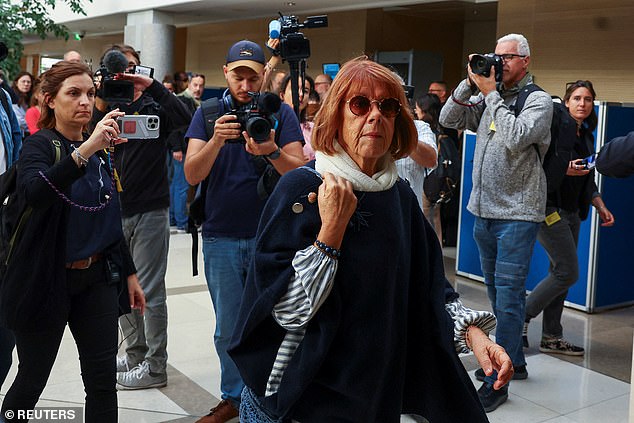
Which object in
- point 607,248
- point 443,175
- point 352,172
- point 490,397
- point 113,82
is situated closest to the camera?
point 352,172

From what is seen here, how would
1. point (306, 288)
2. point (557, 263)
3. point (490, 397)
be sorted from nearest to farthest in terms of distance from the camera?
point (306, 288) → point (490, 397) → point (557, 263)

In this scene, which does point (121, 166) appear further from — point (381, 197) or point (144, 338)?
point (381, 197)

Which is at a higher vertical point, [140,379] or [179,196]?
[179,196]

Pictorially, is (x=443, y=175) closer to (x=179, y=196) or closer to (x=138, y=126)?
(x=179, y=196)

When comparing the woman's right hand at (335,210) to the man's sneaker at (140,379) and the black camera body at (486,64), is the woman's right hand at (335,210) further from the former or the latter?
the man's sneaker at (140,379)

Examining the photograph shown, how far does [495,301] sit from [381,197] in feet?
9.28

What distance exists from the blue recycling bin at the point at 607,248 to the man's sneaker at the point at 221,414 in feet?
13.1

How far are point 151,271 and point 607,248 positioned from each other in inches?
169

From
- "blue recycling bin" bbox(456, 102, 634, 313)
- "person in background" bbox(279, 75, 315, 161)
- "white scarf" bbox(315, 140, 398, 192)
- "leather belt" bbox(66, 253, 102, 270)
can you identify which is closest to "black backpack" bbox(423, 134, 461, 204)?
"blue recycling bin" bbox(456, 102, 634, 313)

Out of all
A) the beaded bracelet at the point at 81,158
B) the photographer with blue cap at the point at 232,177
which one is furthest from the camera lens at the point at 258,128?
the beaded bracelet at the point at 81,158

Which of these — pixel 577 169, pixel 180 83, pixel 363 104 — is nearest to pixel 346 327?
pixel 363 104

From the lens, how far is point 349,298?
2051 millimetres

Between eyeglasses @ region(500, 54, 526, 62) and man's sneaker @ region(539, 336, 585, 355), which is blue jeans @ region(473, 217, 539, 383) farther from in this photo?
man's sneaker @ region(539, 336, 585, 355)

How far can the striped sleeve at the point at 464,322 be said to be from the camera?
2229 millimetres
